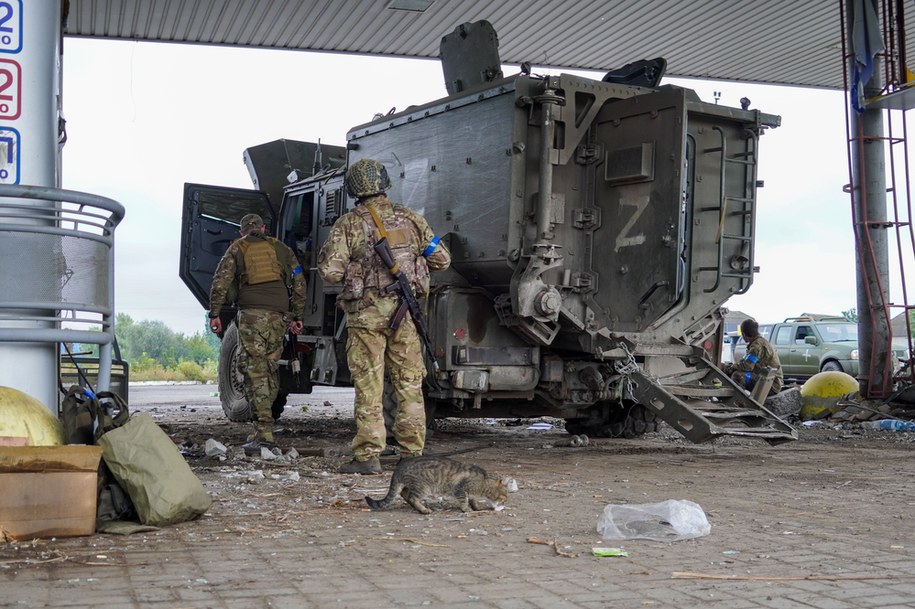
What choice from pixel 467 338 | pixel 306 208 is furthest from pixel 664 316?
pixel 306 208

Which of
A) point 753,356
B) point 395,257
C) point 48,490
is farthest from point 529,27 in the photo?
point 48,490

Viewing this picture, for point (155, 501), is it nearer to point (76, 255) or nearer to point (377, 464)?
point (76, 255)

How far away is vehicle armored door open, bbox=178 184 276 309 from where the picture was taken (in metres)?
11.2

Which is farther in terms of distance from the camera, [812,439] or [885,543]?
[812,439]

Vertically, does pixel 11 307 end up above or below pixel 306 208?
below

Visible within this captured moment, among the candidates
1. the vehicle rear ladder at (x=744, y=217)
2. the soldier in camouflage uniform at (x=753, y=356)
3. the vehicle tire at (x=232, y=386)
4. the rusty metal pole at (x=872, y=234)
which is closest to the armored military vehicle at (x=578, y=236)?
the vehicle rear ladder at (x=744, y=217)

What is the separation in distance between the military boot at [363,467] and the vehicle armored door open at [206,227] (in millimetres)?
5053

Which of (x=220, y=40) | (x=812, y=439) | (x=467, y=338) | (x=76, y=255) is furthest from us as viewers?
(x=220, y=40)

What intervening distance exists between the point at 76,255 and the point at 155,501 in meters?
1.26

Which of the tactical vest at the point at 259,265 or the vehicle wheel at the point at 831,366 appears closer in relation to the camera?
the tactical vest at the point at 259,265

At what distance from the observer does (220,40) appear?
46.3 feet

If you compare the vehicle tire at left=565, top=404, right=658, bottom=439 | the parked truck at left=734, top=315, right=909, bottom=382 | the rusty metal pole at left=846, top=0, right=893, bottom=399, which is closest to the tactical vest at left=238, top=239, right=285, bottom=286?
the vehicle tire at left=565, top=404, right=658, bottom=439

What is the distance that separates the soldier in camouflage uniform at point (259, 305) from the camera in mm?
8664

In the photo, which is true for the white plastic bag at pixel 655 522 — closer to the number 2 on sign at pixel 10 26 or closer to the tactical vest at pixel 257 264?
the number 2 on sign at pixel 10 26
